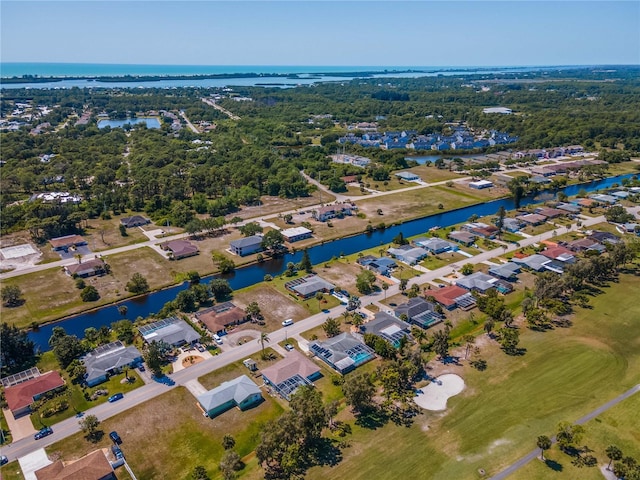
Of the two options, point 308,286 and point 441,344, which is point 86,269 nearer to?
point 308,286

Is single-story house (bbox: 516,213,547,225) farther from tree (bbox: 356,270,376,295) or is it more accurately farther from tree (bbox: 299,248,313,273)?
tree (bbox: 299,248,313,273)

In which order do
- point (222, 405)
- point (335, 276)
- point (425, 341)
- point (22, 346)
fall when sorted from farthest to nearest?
point (335, 276) < point (425, 341) < point (22, 346) < point (222, 405)

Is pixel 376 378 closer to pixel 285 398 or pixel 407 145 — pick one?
pixel 285 398

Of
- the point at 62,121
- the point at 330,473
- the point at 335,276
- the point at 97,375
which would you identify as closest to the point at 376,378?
the point at 330,473

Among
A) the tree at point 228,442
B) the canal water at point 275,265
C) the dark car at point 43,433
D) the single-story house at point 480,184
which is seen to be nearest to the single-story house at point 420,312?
the canal water at point 275,265

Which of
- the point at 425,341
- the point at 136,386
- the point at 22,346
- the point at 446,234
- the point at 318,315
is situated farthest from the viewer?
the point at 446,234

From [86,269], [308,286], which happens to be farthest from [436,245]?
[86,269]

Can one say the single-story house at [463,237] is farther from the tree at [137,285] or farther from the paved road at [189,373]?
the tree at [137,285]

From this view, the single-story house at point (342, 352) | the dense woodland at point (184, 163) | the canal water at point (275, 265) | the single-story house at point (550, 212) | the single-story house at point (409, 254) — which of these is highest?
the dense woodland at point (184, 163)
